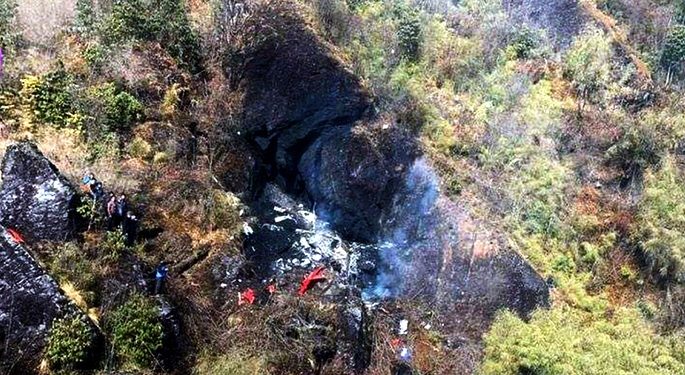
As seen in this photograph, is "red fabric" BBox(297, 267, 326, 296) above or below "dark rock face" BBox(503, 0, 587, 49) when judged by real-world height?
below

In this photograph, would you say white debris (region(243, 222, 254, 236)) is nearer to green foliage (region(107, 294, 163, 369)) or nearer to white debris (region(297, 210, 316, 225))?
white debris (region(297, 210, 316, 225))

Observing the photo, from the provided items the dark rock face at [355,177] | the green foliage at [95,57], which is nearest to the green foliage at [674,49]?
the dark rock face at [355,177]

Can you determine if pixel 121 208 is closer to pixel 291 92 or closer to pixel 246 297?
pixel 246 297

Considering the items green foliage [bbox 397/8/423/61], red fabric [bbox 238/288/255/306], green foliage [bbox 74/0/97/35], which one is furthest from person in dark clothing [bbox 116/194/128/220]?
green foliage [bbox 397/8/423/61]

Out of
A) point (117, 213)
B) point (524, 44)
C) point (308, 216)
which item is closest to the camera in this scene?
point (117, 213)

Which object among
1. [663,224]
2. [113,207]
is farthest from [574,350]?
[113,207]

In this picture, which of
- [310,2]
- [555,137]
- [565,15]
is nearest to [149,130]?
[310,2]
